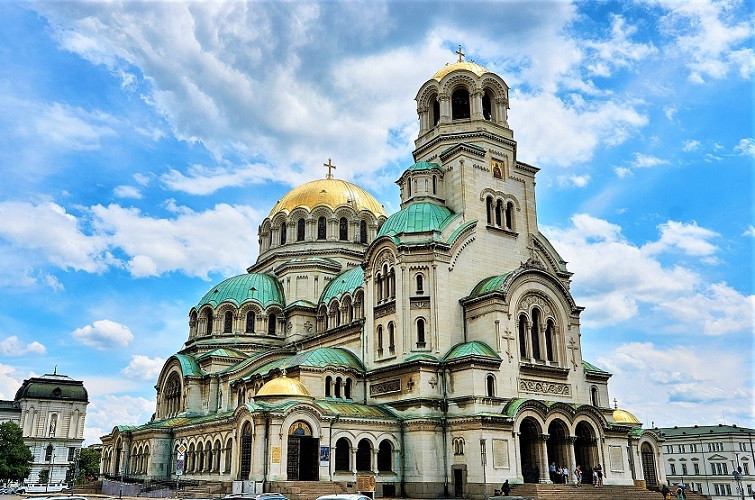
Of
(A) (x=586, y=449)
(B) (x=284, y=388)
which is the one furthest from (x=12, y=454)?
(A) (x=586, y=449)

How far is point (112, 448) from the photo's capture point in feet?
184

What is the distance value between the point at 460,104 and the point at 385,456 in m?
25.0

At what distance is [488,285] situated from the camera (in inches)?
1655

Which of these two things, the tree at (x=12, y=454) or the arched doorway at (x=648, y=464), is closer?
the arched doorway at (x=648, y=464)

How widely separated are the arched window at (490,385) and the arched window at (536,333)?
4.58 metres

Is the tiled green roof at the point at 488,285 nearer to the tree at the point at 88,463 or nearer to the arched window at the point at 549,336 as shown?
the arched window at the point at 549,336

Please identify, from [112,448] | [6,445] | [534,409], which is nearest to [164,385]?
[112,448]

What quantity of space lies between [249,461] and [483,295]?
15882 mm

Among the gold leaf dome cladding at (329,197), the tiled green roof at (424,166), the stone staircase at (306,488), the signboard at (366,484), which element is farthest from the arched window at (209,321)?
the signboard at (366,484)

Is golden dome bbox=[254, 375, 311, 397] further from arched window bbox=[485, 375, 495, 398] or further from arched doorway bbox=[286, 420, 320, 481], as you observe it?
arched window bbox=[485, 375, 495, 398]

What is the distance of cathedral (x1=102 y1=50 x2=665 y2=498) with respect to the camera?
37.8m

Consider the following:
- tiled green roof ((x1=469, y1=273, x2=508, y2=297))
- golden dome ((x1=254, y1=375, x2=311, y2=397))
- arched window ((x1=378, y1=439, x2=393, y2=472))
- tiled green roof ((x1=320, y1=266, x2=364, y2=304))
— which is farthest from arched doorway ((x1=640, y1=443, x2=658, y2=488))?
golden dome ((x1=254, y1=375, x2=311, y2=397))

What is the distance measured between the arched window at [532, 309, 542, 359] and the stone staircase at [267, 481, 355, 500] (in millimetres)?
14264

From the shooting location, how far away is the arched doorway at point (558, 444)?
3994cm
